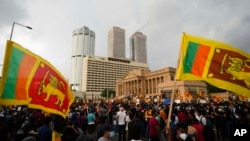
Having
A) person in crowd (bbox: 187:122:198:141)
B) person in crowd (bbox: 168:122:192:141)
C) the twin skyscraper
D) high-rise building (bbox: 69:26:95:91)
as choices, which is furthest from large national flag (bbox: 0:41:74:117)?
high-rise building (bbox: 69:26:95:91)

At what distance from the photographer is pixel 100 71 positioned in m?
142

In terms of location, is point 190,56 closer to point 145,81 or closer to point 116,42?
point 145,81

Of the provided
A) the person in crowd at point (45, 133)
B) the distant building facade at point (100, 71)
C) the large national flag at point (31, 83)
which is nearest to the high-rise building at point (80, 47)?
the distant building facade at point (100, 71)

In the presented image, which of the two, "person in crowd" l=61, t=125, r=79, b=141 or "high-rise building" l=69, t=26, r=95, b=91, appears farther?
"high-rise building" l=69, t=26, r=95, b=91

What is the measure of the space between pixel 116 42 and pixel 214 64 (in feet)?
545

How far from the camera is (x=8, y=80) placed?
4.89 meters

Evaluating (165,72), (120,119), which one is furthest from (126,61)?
(120,119)

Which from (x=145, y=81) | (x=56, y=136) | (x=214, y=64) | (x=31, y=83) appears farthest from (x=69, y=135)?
(x=145, y=81)

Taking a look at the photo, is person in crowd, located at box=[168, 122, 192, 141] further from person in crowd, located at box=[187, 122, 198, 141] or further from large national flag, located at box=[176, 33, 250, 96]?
large national flag, located at box=[176, 33, 250, 96]

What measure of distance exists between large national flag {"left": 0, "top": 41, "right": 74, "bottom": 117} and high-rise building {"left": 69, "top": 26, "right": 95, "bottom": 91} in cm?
17167

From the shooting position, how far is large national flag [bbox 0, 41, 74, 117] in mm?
4902

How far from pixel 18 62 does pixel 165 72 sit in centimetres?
8475

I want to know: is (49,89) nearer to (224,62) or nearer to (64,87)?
(64,87)

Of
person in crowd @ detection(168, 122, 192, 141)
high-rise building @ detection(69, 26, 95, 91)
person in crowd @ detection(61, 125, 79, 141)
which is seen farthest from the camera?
high-rise building @ detection(69, 26, 95, 91)
